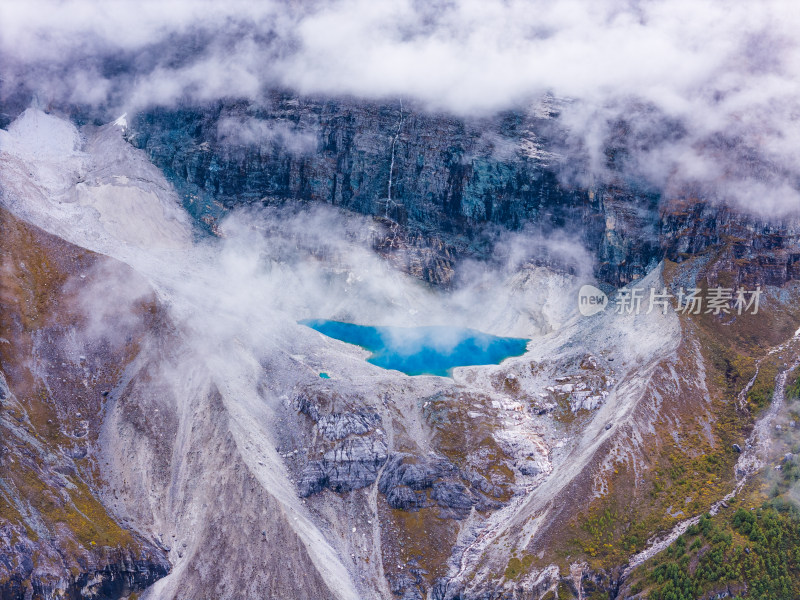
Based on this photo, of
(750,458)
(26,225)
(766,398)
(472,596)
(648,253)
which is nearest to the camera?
(472,596)

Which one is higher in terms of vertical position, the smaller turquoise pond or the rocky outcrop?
the smaller turquoise pond

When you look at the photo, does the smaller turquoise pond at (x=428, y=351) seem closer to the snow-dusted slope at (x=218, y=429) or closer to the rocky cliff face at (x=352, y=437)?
the rocky cliff face at (x=352, y=437)

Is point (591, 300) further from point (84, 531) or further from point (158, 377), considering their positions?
point (84, 531)

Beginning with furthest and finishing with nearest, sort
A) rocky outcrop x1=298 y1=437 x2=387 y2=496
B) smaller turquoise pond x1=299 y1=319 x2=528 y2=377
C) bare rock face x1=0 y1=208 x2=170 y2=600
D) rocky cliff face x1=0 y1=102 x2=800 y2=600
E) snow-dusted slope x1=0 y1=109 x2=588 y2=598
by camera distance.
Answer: smaller turquoise pond x1=299 y1=319 x2=528 y2=377
rocky outcrop x1=298 y1=437 x2=387 y2=496
snow-dusted slope x1=0 y1=109 x2=588 y2=598
rocky cliff face x1=0 y1=102 x2=800 y2=600
bare rock face x1=0 y1=208 x2=170 y2=600

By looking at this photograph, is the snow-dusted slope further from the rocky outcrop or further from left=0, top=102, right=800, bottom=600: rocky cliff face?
the rocky outcrop

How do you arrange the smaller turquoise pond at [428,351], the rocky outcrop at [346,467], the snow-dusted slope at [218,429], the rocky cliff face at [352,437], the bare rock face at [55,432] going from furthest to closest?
1. the smaller turquoise pond at [428,351]
2. the rocky outcrop at [346,467]
3. the snow-dusted slope at [218,429]
4. the rocky cliff face at [352,437]
5. the bare rock face at [55,432]

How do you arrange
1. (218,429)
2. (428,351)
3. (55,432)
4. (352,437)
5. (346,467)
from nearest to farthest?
(55,432) < (346,467) < (218,429) < (352,437) < (428,351)

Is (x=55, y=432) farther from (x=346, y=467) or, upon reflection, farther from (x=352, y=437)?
(x=352, y=437)

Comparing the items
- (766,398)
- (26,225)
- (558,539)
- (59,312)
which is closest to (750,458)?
(766,398)

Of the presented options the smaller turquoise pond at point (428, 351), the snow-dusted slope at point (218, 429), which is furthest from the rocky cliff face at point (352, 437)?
the smaller turquoise pond at point (428, 351)

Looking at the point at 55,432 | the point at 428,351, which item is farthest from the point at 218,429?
the point at 428,351

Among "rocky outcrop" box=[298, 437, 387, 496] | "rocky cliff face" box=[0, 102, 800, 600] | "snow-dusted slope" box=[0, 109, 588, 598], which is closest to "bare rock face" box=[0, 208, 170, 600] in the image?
"rocky cliff face" box=[0, 102, 800, 600]
